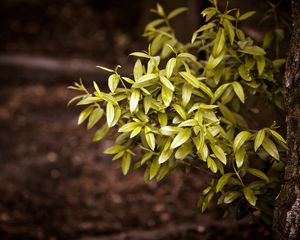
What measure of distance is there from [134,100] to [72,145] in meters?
3.31

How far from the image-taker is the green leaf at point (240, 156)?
2091 mm

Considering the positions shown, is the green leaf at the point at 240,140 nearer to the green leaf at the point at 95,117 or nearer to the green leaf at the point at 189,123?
the green leaf at the point at 189,123

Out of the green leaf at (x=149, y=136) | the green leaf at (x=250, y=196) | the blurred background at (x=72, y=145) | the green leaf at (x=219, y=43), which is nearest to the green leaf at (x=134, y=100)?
the green leaf at (x=149, y=136)

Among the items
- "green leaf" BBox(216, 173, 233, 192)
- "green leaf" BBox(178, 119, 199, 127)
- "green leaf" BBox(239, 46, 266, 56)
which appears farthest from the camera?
"green leaf" BBox(239, 46, 266, 56)

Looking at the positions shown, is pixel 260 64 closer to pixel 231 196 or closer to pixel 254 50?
pixel 254 50

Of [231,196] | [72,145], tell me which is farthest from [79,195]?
[231,196]

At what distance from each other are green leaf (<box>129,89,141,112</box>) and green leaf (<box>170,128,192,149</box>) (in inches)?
9.2

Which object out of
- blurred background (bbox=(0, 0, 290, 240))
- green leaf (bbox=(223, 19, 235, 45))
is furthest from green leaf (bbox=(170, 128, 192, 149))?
blurred background (bbox=(0, 0, 290, 240))

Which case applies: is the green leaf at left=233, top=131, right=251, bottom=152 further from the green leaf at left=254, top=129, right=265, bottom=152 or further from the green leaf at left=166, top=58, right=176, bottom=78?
the green leaf at left=166, top=58, right=176, bottom=78

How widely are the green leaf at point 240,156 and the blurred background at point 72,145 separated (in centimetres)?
133

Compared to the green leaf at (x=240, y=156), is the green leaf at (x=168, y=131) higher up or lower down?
higher up

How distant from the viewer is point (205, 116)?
2.08 metres

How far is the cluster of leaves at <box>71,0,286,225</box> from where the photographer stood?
205cm

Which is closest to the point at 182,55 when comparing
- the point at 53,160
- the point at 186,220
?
the point at 186,220
